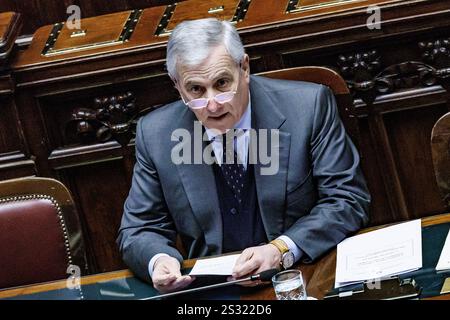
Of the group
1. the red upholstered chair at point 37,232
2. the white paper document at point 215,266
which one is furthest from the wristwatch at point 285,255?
the red upholstered chair at point 37,232

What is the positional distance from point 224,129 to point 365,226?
0.49 metres

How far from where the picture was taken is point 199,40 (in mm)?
2918

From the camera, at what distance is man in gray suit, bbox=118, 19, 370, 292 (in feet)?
9.58

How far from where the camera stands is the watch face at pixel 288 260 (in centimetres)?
273

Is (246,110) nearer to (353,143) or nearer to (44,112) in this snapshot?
(353,143)

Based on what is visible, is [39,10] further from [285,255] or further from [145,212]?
[285,255]

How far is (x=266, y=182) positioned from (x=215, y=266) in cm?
39

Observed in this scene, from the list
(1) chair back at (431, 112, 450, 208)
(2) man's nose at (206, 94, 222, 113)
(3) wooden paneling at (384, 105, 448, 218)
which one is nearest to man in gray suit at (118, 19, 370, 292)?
(2) man's nose at (206, 94, 222, 113)

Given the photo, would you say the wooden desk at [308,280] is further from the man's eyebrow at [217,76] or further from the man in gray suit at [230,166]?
the man's eyebrow at [217,76]

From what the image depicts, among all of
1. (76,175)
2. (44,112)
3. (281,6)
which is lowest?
(76,175)

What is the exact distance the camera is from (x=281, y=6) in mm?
3891

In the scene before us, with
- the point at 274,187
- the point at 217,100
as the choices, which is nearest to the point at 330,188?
the point at 274,187
